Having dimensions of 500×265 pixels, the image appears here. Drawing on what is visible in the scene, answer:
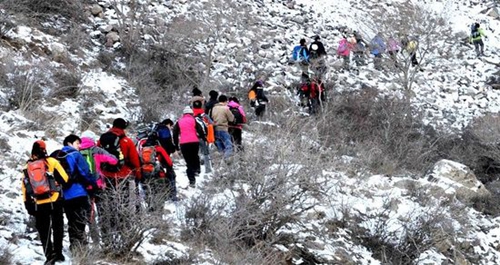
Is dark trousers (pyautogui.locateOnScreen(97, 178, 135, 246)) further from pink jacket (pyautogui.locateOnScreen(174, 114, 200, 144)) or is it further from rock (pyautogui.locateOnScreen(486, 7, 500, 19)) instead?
rock (pyautogui.locateOnScreen(486, 7, 500, 19))

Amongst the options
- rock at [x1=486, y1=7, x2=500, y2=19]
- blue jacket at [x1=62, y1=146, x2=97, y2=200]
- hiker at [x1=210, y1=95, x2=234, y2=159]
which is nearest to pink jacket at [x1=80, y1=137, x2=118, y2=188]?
blue jacket at [x1=62, y1=146, x2=97, y2=200]

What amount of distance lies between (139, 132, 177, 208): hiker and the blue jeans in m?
1.93

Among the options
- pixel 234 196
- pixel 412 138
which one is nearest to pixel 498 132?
pixel 412 138

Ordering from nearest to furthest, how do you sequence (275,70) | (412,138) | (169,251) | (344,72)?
(169,251), (412,138), (275,70), (344,72)

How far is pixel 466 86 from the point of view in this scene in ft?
65.4

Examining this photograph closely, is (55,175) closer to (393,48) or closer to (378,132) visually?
(378,132)

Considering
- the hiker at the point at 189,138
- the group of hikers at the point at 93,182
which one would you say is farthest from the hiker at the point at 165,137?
the hiker at the point at 189,138

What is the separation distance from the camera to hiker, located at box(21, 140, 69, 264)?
19.2 feet

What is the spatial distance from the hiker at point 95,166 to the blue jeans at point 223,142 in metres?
3.17

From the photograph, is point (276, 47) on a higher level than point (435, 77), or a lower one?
higher

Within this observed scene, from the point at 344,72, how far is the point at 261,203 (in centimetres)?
1128

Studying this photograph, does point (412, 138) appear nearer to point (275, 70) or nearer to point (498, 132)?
point (498, 132)

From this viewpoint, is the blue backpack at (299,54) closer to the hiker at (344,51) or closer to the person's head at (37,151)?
the hiker at (344,51)

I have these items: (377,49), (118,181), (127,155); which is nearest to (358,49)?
(377,49)
